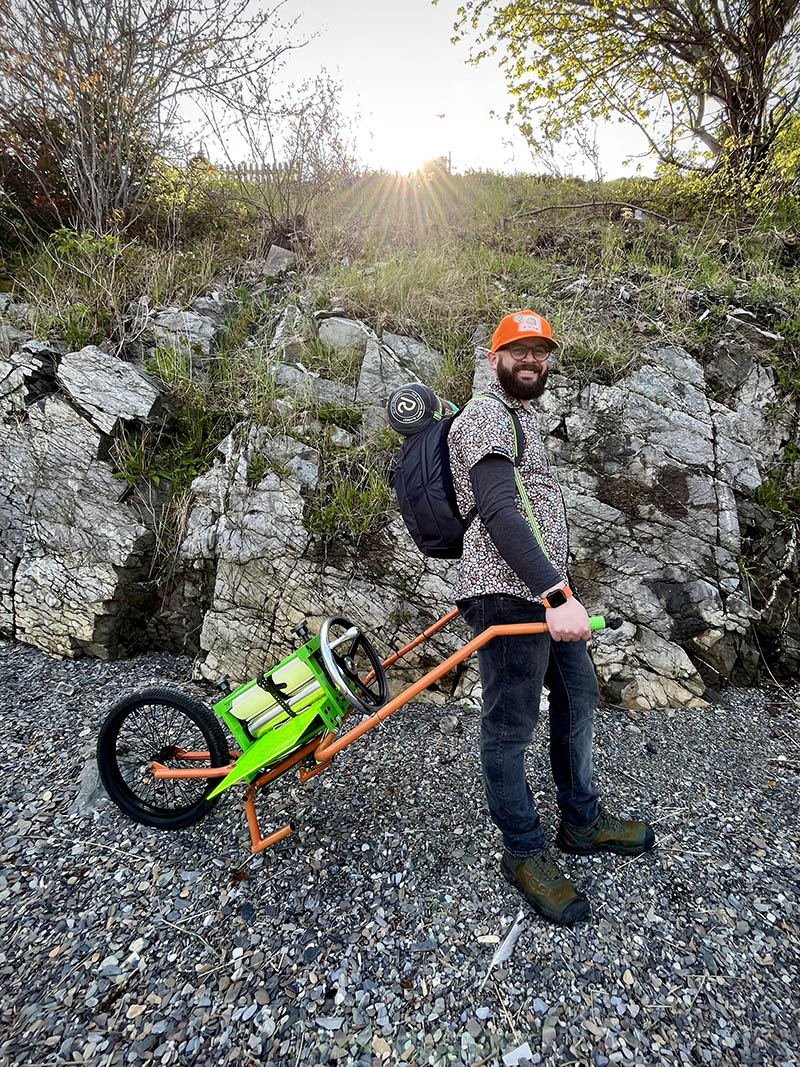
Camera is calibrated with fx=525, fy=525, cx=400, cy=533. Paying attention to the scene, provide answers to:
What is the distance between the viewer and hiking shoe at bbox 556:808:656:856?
281 centimetres

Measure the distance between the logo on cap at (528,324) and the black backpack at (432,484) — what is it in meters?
0.35

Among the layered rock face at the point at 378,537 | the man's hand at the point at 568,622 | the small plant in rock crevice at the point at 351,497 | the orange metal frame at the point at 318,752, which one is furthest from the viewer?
the small plant in rock crevice at the point at 351,497

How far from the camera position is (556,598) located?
213 cm

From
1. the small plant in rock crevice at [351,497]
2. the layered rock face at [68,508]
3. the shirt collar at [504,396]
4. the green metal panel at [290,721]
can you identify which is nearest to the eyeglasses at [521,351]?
the shirt collar at [504,396]

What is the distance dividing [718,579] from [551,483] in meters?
2.60

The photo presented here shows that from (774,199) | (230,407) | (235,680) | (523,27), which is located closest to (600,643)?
(235,680)

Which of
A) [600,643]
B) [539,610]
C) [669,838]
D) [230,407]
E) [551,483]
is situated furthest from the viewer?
[230,407]

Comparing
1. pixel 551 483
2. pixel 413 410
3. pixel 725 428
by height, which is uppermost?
pixel 413 410

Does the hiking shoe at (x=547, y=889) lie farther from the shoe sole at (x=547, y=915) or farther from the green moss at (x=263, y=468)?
the green moss at (x=263, y=468)

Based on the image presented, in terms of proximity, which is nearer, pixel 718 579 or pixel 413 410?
pixel 413 410

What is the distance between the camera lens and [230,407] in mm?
5012

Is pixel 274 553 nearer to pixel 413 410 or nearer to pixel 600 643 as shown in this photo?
pixel 413 410

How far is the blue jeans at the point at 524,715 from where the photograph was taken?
237 centimetres

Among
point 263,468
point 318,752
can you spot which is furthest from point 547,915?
point 263,468
